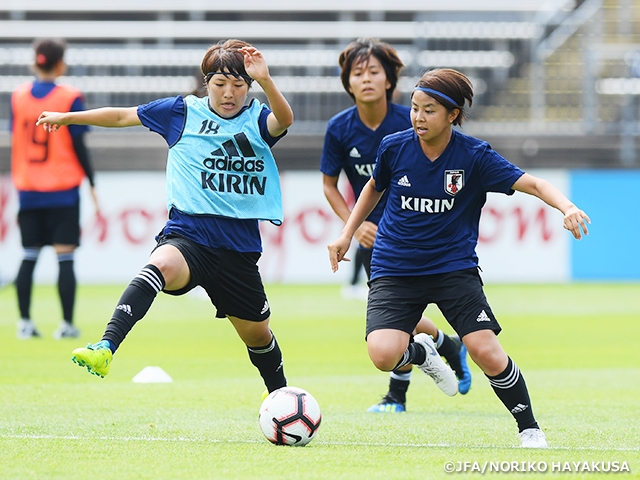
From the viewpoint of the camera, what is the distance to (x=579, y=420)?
6.26 metres

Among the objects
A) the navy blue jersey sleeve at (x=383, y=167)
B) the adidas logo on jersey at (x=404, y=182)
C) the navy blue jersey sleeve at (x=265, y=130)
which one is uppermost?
the navy blue jersey sleeve at (x=265, y=130)

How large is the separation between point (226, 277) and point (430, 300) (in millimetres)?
1055

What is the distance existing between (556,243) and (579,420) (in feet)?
42.5

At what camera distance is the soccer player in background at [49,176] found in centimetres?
1037

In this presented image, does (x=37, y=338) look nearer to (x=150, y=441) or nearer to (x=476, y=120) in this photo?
(x=150, y=441)

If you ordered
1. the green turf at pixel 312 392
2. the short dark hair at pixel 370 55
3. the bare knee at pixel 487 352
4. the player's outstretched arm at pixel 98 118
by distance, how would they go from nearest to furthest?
the green turf at pixel 312 392 → the bare knee at pixel 487 352 → the player's outstretched arm at pixel 98 118 → the short dark hair at pixel 370 55

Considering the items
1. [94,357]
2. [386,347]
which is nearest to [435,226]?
[386,347]

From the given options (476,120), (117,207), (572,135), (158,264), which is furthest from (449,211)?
(476,120)

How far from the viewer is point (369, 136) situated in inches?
279

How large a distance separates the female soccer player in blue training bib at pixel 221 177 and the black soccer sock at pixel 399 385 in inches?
46.0

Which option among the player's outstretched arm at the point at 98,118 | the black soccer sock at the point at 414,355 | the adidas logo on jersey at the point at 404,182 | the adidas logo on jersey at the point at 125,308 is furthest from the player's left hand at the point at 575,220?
the player's outstretched arm at the point at 98,118

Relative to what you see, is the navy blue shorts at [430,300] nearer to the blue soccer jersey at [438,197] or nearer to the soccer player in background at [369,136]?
the blue soccer jersey at [438,197]

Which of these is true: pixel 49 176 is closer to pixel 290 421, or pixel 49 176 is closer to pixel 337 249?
pixel 337 249

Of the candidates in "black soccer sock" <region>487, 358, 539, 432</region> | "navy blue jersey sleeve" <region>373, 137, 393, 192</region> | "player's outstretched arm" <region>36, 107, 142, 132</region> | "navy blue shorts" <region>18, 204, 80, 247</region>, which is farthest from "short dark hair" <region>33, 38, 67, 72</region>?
"black soccer sock" <region>487, 358, 539, 432</region>
